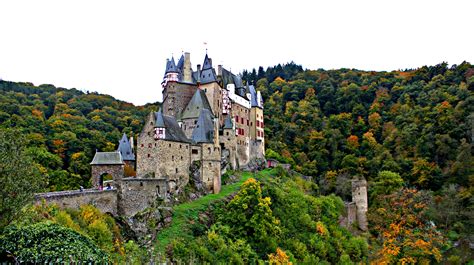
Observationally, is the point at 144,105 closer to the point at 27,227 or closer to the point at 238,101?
the point at 238,101

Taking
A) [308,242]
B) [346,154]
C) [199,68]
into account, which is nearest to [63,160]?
[199,68]

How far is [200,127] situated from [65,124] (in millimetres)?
27783

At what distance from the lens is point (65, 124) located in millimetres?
61406

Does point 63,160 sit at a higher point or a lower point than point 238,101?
lower

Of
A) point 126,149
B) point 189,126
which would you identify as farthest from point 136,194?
point 189,126

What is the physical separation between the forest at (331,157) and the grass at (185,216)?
3.20 ft

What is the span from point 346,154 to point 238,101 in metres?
27.1

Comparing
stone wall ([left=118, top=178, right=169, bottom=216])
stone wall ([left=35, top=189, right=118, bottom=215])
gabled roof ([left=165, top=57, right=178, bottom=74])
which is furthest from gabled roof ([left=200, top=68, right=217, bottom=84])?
stone wall ([left=35, top=189, right=118, bottom=215])

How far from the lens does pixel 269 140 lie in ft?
250

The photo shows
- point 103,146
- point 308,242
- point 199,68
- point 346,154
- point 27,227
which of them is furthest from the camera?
point 346,154

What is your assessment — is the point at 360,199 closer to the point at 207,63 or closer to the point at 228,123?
the point at 228,123

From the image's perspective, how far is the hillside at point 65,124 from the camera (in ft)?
165

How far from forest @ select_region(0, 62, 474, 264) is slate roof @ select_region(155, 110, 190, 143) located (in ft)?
23.4

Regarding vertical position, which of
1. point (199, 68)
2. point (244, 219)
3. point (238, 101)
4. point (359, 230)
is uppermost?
point (199, 68)
